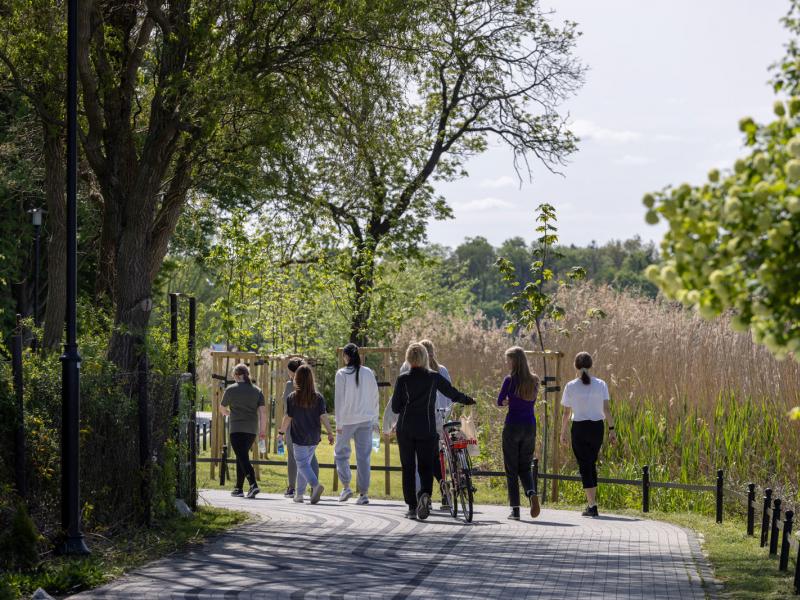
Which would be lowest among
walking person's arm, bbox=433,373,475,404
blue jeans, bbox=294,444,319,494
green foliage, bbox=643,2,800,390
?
blue jeans, bbox=294,444,319,494

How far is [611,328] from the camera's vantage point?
2052 centimetres

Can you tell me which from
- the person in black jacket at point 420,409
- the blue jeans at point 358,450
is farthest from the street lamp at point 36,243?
the person in black jacket at point 420,409

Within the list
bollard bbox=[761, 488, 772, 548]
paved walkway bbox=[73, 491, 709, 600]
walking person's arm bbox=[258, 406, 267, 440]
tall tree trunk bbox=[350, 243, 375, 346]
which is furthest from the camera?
tall tree trunk bbox=[350, 243, 375, 346]

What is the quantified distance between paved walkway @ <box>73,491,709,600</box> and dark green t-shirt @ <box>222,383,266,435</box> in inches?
87.4

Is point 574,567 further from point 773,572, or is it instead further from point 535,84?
point 535,84

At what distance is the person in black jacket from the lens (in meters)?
13.6

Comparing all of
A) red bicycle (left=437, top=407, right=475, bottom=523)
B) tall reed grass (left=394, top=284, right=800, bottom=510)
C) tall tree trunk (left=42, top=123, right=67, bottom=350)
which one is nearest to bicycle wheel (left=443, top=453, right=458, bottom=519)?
red bicycle (left=437, top=407, right=475, bottom=523)

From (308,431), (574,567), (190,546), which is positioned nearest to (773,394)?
(308,431)

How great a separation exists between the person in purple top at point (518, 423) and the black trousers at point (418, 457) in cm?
113

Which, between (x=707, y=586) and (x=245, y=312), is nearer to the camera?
(x=707, y=586)

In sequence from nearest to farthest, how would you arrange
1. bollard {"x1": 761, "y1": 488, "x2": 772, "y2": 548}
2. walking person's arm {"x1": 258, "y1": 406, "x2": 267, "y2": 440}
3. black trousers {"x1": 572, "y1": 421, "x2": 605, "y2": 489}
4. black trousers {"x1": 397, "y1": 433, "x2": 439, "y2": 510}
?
bollard {"x1": 761, "y1": 488, "x2": 772, "y2": 548}, black trousers {"x1": 397, "y1": 433, "x2": 439, "y2": 510}, black trousers {"x1": 572, "y1": 421, "x2": 605, "y2": 489}, walking person's arm {"x1": 258, "y1": 406, "x2": 267, "y2": 440}

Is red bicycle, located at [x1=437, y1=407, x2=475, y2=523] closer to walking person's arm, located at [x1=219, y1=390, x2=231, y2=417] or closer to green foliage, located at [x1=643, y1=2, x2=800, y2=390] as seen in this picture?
walking person's arm, located at [x1=219, y1=390, x2=231, y2=417]

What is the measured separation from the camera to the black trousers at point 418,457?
13.7m

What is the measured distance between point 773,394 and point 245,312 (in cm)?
1230
